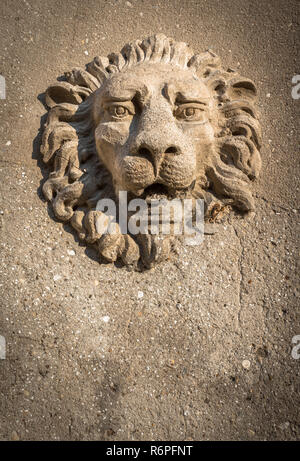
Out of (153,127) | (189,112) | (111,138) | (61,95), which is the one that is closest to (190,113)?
(189,112)

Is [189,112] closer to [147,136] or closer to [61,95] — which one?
[147,136]

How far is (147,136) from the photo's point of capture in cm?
170

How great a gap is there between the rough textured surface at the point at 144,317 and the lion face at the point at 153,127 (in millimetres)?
310

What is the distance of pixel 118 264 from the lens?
6.10ft

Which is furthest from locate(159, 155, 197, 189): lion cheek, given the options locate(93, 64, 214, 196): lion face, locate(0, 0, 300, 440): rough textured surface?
locate(0, 0, 300, 440): rough textured surface

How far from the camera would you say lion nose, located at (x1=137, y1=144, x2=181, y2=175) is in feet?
5.57

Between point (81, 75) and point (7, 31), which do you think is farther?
point (7, 31)

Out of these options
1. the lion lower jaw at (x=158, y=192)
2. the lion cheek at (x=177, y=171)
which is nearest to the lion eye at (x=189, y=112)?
the lion cheek at (x=177, y=171)

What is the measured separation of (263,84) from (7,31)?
115 centimetres

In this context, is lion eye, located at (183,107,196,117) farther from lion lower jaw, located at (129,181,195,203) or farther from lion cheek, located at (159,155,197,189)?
lion lower jaw, located at (129,181,195,203)

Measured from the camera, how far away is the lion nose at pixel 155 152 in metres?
1.70

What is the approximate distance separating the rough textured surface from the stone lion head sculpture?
10cm
